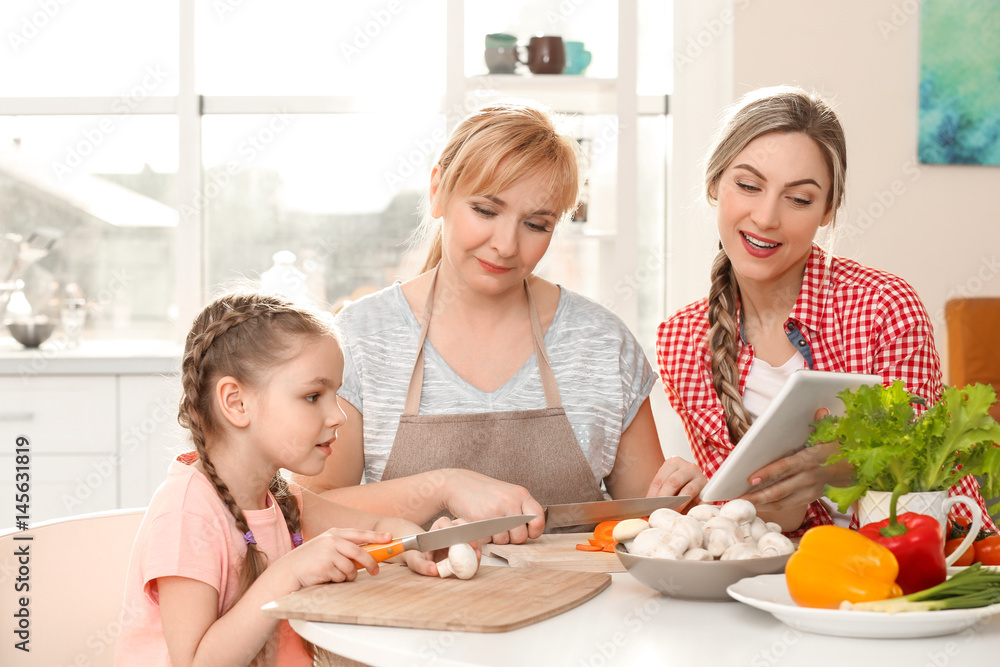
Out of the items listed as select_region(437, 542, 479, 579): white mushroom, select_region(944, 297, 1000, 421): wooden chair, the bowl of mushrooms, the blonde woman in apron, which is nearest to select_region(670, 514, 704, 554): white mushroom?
the bowl of mushrooms

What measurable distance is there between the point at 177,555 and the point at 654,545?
559mm

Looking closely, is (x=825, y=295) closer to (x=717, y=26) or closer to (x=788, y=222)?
(x=788, y=222)

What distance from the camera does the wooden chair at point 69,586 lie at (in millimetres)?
1248

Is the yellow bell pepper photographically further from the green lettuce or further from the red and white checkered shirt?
the red and white checkered shirt

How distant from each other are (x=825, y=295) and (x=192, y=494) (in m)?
1.20

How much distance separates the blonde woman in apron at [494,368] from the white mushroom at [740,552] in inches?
17.6

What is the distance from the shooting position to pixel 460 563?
43.4 inches

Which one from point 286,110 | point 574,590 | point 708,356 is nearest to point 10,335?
point 286,110

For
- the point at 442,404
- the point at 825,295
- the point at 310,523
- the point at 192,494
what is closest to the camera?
the point at 192,494

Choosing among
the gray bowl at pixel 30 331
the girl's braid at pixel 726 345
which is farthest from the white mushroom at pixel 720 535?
the gray bowl at pixel 30 331

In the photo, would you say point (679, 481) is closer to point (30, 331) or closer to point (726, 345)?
point (726, 345)

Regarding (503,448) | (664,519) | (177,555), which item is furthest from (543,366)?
(177,555)

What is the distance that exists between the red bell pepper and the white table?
2.2 inches

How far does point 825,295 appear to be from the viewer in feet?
5.81
